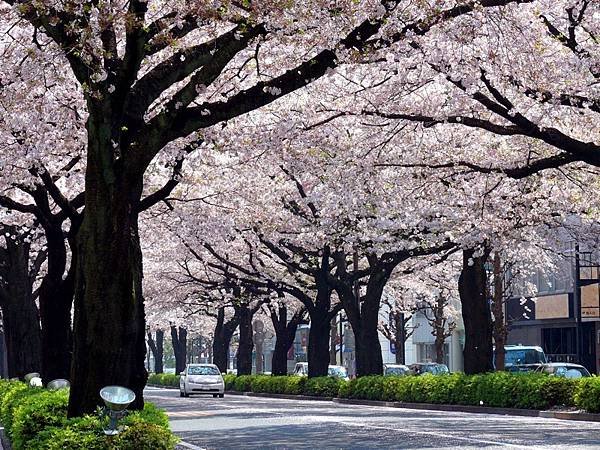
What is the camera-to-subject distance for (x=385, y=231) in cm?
3569

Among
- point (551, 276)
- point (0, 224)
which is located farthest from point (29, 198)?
point (551, 276)

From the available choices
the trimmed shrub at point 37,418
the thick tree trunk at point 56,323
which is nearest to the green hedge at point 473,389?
the thick tree trunk at point 56,323

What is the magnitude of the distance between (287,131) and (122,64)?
11117 mm

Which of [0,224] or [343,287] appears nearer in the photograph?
[0,224]

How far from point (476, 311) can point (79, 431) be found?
24.6 metres

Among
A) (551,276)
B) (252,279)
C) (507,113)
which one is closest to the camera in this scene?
(507,113)

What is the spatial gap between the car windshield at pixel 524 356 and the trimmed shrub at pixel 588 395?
77.3 ft

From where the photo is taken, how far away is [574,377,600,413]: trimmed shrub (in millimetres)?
27641

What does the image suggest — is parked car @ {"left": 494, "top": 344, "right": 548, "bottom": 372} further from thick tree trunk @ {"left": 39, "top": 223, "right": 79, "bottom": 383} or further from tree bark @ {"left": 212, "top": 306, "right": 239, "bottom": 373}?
thick tree trunk @ {"left": 39, "top": 223, "right": 79, "bottom": 383}

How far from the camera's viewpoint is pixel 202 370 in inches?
2079

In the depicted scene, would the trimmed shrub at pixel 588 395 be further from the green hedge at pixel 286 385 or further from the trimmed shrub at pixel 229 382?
the trimmed shrub at pixel 229 382

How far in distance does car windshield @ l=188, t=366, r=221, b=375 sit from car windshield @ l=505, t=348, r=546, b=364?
12.2 m

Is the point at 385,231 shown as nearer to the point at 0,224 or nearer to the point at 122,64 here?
the point at 0,224

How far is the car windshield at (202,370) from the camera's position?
52.3 meters
